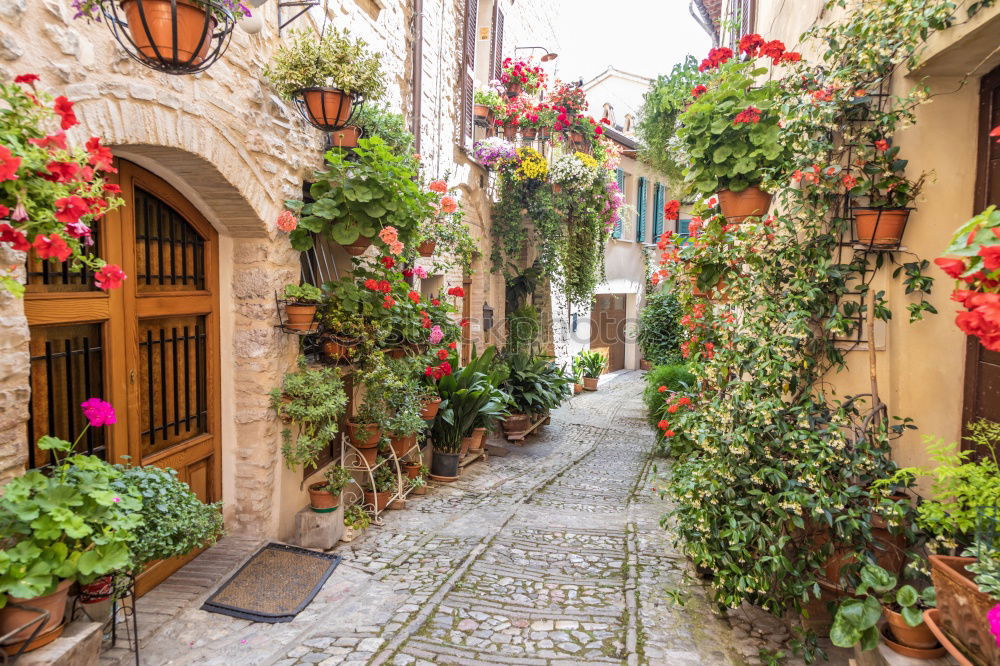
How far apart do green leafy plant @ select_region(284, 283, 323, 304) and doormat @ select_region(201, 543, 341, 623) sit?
1610 millimetres

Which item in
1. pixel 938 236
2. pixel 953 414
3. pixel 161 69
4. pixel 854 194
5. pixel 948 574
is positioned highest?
pixel 161 69

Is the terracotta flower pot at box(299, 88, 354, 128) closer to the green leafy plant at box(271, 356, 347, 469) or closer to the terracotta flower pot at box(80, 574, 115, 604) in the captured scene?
the green leafy plant at box(271, 356, 347, 469)

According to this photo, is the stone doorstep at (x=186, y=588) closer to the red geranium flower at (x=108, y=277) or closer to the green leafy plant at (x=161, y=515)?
the green leafy plant at (x=161, y=515)

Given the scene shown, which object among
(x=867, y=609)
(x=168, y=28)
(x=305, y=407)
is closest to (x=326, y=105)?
(x=168, y=28)

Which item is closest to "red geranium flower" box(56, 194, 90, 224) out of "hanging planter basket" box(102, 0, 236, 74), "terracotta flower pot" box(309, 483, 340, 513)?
"hanging planter basket" box(102, 0, 236, 74)

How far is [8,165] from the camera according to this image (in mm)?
1764

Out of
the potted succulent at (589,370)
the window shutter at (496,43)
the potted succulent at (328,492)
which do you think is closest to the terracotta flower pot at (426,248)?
the potted succulent at (328,492)

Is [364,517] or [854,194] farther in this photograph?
[364,517]

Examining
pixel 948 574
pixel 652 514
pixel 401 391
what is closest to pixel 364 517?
pixel 401 391

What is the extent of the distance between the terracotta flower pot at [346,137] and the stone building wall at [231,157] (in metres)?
0.15

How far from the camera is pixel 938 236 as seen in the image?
2969 mm

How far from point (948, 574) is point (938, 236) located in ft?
5.19

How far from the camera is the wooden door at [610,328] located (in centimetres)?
1560

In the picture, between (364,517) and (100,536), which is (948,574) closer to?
(100,536)
